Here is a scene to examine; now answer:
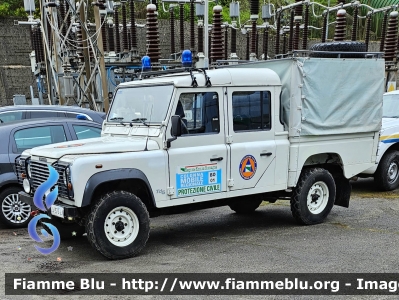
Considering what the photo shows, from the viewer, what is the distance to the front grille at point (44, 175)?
5.59m

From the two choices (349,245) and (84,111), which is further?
(84,111)

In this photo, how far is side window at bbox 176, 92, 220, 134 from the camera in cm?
631

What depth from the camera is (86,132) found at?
827cm

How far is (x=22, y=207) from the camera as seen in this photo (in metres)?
7.68

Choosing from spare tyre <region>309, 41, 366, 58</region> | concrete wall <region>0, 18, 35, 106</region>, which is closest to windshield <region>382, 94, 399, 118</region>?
spare tyre <region>309, 41, 366, 58</region>

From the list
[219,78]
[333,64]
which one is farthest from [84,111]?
[333,64]

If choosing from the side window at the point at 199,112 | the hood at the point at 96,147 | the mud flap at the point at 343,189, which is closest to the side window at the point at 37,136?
the hood at the point at 96,147

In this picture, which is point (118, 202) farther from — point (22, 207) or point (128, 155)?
point (22, 207)

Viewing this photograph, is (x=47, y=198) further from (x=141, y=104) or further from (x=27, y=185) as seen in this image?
(x=141, y=104)

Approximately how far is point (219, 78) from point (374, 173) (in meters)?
5.40

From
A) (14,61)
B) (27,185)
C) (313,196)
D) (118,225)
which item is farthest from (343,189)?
(14,61)

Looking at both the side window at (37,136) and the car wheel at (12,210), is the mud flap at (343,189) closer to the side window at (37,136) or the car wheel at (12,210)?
the side window at (37,136)

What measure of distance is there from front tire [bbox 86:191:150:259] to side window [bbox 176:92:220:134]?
4.02 ft

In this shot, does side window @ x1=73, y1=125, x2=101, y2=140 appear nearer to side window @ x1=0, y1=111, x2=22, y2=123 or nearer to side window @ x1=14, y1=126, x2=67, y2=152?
side window @ x1=14, y1=126, x2=67, y2=152
